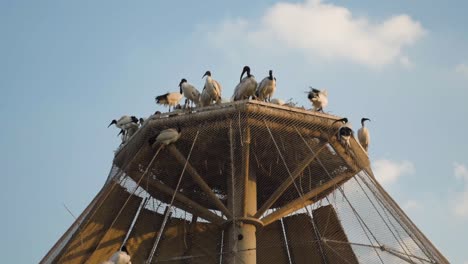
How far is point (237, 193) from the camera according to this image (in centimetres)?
2155

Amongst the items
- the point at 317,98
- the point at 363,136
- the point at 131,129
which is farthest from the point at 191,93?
the point at 363,136

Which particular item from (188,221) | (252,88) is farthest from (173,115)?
(188,221)

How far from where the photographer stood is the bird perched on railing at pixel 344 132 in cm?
2072

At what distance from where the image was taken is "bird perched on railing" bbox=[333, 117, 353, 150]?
68.0 ft

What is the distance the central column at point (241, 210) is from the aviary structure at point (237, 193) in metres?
0.04

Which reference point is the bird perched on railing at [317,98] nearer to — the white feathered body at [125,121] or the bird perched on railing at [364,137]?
the bird perched on railing at [364,137]

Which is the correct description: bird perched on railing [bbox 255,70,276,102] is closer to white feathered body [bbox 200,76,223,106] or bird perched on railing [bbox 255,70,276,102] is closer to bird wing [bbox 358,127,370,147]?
white feathered body [bbox 200,76,223,106]

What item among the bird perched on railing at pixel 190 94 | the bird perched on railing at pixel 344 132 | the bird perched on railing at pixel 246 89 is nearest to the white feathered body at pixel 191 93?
the bird perched on railing at pixel 190 94

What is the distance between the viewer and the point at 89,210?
21.6 m

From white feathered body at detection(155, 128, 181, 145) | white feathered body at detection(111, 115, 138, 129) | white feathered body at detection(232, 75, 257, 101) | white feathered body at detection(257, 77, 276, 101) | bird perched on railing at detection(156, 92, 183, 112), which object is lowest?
white feathered body at detection(155, 128, 181, 145)

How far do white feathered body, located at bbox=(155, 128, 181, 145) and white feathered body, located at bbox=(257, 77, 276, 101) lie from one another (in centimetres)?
323

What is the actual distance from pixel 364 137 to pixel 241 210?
5.84 metres

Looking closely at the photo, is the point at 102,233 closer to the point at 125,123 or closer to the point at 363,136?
the point at 125,123

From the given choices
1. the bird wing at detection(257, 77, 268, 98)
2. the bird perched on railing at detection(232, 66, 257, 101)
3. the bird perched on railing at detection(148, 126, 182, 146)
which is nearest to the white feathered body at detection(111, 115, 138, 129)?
the bird perched on railing at detection(148, 126, 182, 146)
